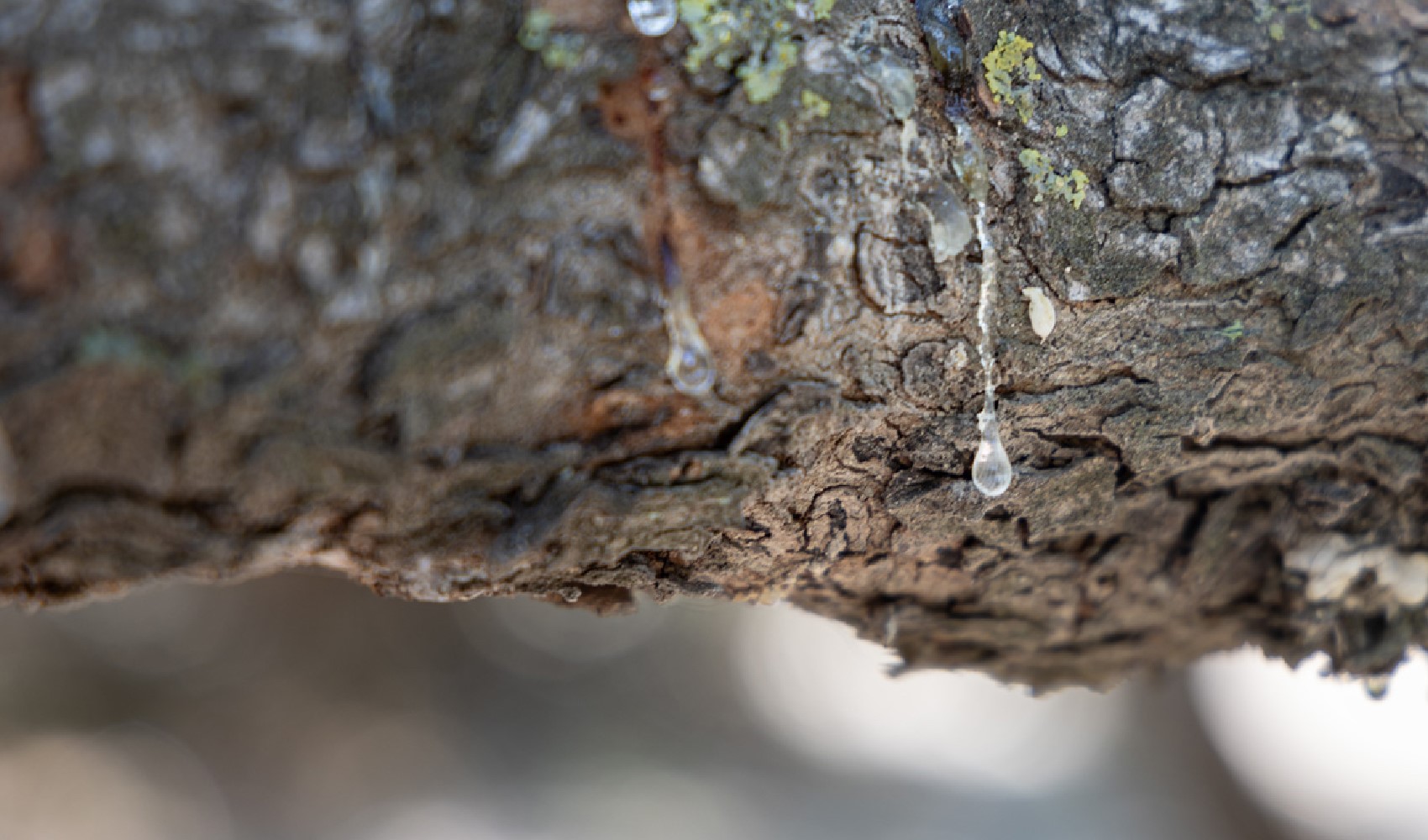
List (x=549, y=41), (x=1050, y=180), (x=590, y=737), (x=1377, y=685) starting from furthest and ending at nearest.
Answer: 1. (x=590, y=737)
2. (x=1377, y=685)
3. (x=1050, y=180)
4. (x=549, y=41)

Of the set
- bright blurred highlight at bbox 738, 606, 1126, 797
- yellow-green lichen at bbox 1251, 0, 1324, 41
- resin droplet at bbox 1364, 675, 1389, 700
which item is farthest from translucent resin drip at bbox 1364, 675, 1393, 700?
bright blurred highlight at bbox 738, 606, 1126, 797

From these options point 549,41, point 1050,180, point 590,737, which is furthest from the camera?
point 590,737

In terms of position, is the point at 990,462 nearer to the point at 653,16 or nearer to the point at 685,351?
the point at 685,351

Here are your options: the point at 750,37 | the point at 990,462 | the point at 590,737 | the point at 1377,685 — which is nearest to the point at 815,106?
the point at 750,37

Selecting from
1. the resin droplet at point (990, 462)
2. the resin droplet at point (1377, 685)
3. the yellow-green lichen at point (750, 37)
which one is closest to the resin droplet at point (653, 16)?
the yellow-green lichen at point (750, 37)

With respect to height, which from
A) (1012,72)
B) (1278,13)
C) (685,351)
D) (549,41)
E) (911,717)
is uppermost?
(911,717)

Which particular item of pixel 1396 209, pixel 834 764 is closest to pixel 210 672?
pixel 834 764

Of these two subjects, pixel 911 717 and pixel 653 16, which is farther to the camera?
pixel 911 717
